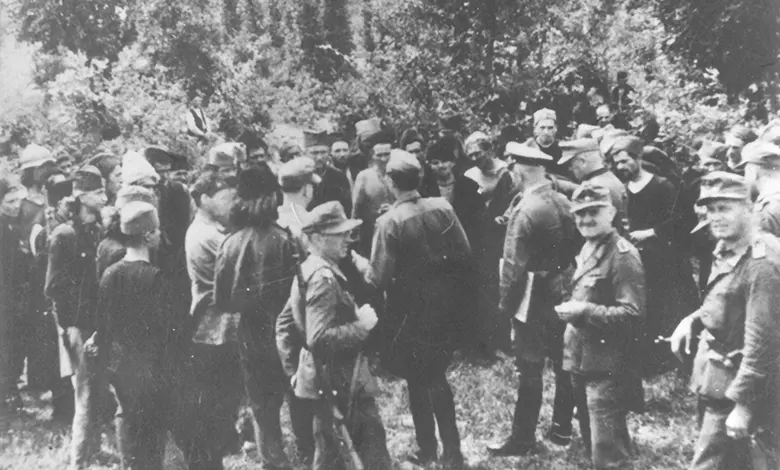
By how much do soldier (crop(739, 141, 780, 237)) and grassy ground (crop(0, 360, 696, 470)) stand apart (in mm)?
1548

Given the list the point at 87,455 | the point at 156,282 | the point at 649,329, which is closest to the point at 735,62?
the point at 649,329

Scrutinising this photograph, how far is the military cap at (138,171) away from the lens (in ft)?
16.9

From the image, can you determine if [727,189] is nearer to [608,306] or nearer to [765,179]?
[765,179]

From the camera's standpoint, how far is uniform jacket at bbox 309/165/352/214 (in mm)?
5672

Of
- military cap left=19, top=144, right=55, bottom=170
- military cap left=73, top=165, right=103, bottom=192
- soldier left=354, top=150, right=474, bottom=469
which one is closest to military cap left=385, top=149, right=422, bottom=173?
soldier left=354, top=150, right=474, bottom=469

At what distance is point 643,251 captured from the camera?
195 inches

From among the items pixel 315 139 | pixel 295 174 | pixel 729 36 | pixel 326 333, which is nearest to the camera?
pixel 326 333

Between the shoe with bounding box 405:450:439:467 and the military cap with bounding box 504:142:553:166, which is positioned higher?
the military cap with bounding box 504:142:553:166

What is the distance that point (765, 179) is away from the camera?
439cm

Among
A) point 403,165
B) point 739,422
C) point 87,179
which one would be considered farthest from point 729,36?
point 87,179

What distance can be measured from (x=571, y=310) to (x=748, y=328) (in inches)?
40.2

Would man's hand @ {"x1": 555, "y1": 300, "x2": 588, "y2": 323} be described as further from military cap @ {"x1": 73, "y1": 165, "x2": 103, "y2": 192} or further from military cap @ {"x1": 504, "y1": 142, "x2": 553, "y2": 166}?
military cap @ {"x1": 73, "y1": 165, "x2": 103, "y2": 192}

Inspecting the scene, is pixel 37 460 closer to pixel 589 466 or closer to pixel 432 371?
pixel 432 371

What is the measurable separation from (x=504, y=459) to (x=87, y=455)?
9.82 feet
